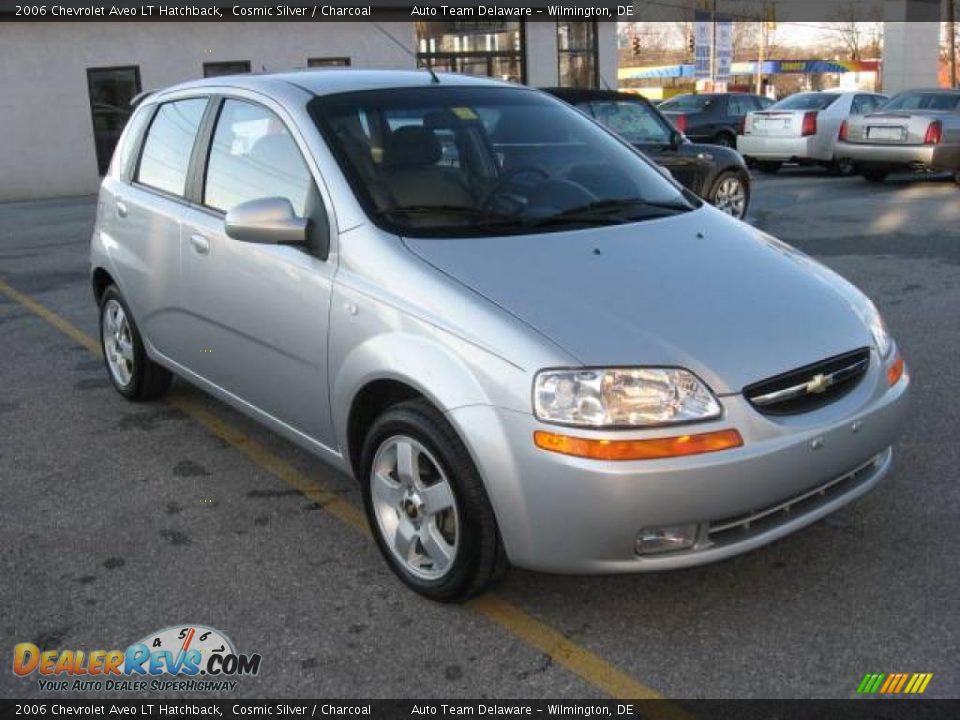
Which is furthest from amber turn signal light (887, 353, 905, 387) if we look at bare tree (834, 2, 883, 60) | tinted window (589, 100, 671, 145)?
bare tree (834, 2, 883, 60)

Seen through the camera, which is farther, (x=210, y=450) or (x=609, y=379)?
(x=210, y=450)

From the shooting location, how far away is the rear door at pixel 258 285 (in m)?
3.67

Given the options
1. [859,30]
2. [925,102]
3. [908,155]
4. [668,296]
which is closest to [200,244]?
[668,296]

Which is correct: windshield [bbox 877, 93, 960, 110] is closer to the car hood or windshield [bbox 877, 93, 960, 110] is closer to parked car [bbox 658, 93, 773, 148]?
parked car [bbox 658, 93, 773, 148]

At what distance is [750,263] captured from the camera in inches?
142

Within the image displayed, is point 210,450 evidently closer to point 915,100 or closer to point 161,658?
point 161,658

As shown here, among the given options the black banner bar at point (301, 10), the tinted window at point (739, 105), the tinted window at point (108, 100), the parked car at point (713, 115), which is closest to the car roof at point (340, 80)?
the black banner bar at point (301, 10)

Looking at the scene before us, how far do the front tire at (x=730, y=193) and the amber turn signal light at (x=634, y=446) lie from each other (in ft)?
26.9

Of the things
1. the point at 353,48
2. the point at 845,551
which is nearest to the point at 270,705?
the point at 845,551

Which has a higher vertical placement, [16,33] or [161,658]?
[16,33]

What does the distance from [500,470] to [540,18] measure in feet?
69.9

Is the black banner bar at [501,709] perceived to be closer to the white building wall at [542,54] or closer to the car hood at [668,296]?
the car hood at [668,296]

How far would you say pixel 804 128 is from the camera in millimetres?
16672

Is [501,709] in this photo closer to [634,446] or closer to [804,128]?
[634,446]
